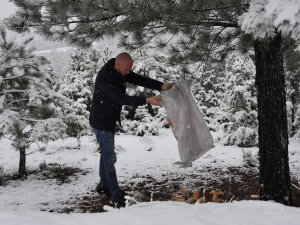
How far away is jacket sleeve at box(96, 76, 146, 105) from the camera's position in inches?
148

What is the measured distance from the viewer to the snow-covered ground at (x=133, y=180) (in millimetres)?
1794

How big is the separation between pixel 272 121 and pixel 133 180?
8.58ft

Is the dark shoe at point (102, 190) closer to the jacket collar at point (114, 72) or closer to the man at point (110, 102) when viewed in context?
the man at point (110, 102)

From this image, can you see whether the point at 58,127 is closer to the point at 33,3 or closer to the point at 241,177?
the point at 33,3

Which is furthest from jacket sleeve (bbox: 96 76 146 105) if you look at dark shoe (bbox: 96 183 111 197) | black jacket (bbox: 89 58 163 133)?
dark shoe (bbox: 96 183 111 197)

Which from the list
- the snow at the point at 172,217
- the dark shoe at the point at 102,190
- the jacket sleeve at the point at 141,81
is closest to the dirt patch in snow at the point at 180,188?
the dark shoe at the point at 102,190

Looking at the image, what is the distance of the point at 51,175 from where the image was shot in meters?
6.09

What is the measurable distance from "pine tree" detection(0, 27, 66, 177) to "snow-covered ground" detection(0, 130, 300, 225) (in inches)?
29.9

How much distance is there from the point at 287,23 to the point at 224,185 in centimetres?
361

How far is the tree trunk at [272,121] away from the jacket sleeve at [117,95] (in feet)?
4.14

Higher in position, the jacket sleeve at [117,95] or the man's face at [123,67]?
the man's face at [123,67]

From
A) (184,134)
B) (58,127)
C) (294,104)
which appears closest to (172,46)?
(184,134)

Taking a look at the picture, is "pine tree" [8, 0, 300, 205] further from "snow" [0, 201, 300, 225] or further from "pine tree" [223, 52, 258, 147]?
"pine tree" [223, 52, 258, 147]

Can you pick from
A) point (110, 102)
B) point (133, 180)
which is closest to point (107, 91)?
point (110, 102)
